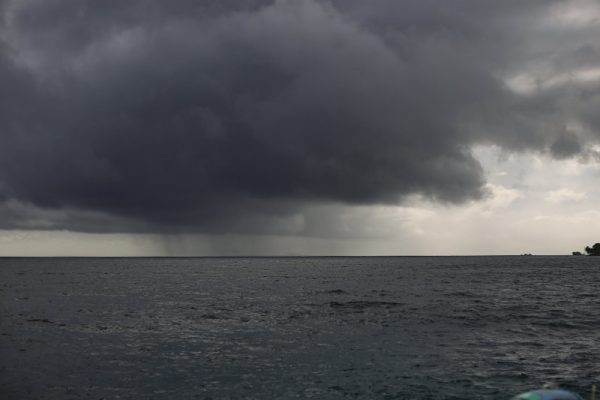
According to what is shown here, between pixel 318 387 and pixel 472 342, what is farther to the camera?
pixel 472 342

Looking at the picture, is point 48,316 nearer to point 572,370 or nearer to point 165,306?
point 165,306

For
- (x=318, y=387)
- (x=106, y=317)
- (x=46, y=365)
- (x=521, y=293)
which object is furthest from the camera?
(x=521, y=293)

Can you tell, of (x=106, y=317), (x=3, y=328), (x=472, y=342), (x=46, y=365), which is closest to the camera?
(x=46, y=365)

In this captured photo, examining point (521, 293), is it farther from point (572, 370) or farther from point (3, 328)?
point (3, 328)

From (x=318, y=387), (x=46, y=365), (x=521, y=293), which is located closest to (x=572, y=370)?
(x=318, y=387)

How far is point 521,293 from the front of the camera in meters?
90.4

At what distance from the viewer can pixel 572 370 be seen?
31.9 metres

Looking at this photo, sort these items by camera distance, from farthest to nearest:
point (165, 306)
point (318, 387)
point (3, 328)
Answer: point (165, 306), point (3, 328), point (318, 387)

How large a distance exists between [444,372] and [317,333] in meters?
17.5

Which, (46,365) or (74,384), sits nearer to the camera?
(74,384)

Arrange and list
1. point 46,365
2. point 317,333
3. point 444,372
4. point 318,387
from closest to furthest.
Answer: point 318,387 → point 444,372 → point 46,365 → point 317,333

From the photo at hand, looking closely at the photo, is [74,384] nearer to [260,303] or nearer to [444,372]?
[444,372]

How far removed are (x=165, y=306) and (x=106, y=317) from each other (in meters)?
13.6

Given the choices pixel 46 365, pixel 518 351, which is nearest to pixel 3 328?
pixel 46 365
